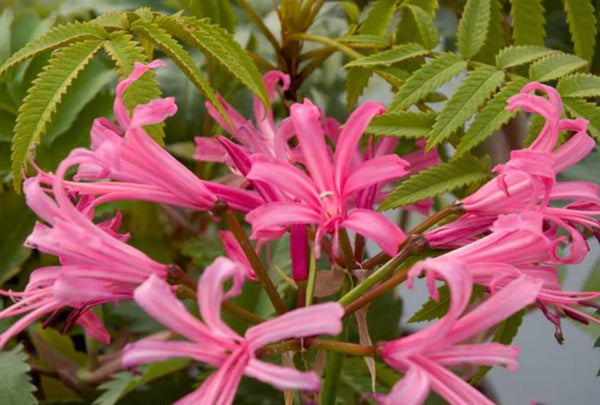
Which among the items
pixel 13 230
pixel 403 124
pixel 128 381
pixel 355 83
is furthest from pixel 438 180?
pixel 13 230

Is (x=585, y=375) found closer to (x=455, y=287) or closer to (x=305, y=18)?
(x=305, y=18)

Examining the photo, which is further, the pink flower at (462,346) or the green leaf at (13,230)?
the green leaf at (13,230)

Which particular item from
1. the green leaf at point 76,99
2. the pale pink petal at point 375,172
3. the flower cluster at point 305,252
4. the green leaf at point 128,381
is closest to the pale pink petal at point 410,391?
the flower cluster at point 305,252

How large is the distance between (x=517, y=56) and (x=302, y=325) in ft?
0.90

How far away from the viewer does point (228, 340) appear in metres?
0.35

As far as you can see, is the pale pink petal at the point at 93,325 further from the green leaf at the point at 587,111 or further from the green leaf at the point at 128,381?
the green leaf at the point at 587,111

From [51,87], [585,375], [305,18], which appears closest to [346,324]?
[51,87]

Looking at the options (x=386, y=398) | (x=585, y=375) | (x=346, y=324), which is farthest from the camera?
(x=585, y=375)

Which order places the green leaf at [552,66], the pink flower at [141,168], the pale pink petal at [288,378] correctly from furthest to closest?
the green leaf at [552,66] < the pink flower at [141,168] < the pale pink petal at [288,378]

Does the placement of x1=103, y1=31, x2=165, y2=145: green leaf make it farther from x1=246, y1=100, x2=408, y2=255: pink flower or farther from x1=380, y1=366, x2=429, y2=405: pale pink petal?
x1=380, y1=366, x2=429, y2=405: pale pink petal

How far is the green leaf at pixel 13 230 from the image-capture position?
28.7 inches

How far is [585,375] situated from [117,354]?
611mm

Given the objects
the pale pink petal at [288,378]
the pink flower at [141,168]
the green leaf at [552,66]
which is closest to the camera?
the pale pink petal at [288,378]

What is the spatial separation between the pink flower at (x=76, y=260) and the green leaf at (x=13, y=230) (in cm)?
34
